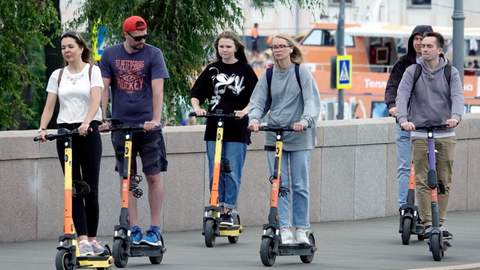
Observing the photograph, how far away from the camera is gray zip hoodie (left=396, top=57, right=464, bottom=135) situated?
12.5 meters

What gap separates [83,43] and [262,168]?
4.56 m

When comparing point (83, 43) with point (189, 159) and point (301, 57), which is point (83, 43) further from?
point (189, 159)

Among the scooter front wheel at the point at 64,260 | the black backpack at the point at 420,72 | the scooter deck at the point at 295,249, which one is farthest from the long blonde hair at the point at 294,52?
the scooter front wheel at the point at 64,260

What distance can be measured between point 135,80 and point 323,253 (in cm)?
237

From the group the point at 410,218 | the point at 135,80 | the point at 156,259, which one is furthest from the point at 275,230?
the point at 410,218

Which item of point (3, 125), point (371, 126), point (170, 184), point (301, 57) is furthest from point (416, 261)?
point (3, 125)

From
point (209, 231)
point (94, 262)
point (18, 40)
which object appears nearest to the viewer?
point (94, 262)

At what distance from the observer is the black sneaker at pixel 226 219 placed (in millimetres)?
13289

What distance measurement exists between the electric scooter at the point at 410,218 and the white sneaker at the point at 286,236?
1810 millimetres

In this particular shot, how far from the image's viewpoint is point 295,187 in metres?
12.0

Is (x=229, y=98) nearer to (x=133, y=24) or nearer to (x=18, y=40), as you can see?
(x=133, y=24)

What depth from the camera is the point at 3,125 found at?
21.2 meters

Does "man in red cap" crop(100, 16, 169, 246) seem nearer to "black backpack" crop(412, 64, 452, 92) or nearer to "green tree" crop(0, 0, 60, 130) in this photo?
"black backpack" crop(412, 64, 452, 92)

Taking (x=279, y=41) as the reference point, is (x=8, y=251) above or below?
below
